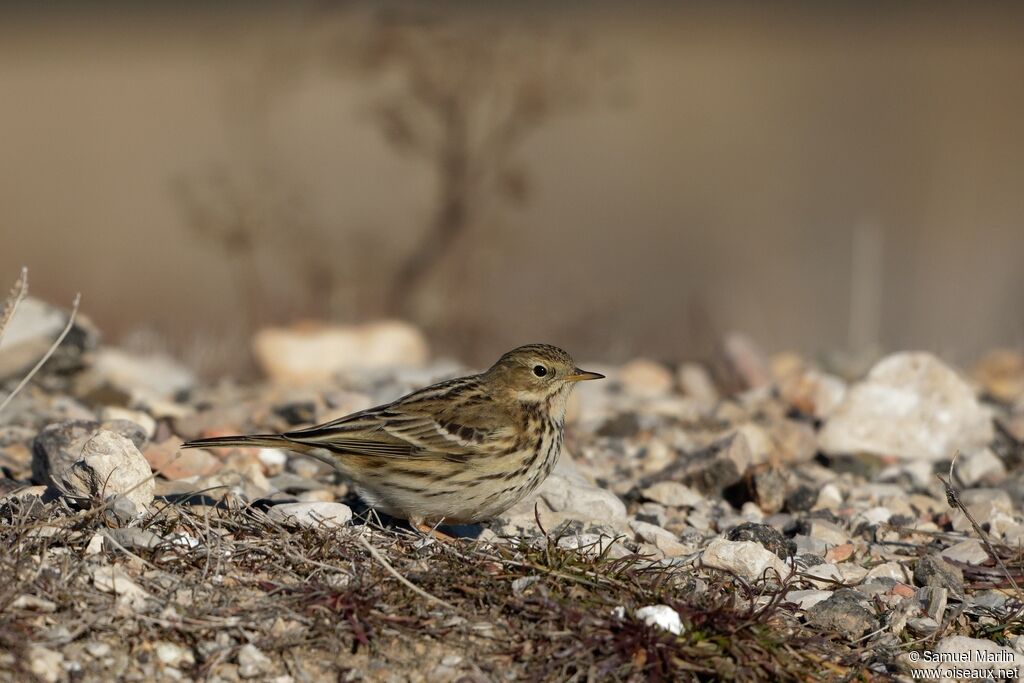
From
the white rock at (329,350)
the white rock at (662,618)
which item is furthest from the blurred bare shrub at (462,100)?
the white rock at (662,618)

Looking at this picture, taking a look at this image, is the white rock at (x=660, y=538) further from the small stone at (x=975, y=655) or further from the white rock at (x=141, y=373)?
the white rock at (x=141, y=373)

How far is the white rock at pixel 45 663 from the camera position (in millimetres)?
3863

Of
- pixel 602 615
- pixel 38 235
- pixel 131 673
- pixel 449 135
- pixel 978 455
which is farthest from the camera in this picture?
pixel 38 235

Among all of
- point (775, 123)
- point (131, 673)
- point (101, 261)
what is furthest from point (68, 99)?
point (131, 673)

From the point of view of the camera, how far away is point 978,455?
296 inches

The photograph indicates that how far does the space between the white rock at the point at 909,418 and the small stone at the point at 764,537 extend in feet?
6.62

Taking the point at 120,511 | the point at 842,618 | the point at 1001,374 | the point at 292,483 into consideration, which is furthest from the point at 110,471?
the point at 1001,374

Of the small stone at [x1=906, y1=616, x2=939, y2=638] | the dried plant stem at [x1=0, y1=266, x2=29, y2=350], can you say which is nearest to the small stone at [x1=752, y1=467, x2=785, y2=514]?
the small stone at [x1=906, y1=616, x2=939, y2=638]

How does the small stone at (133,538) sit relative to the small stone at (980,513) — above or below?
above

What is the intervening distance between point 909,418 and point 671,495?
6.83ft

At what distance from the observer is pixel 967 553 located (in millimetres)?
5828

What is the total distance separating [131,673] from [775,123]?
1763 cm

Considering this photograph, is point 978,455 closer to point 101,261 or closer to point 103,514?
point 103,514

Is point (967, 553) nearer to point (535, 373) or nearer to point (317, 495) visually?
point (535, 373)
